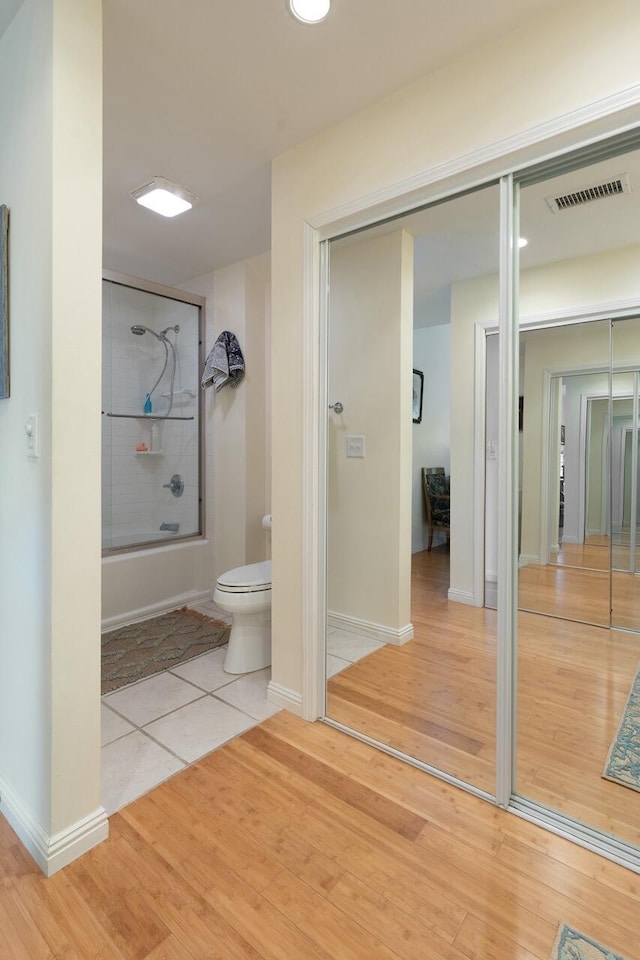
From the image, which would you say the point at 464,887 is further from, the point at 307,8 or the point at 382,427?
the point at 307,8

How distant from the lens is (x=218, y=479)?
12.3 feet

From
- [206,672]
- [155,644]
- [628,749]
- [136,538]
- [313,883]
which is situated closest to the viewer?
[313,883]

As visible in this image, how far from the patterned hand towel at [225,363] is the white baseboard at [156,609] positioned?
1.61 metres

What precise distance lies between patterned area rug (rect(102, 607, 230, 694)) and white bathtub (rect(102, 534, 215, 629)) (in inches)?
4.2

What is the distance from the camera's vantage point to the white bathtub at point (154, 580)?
10.5 ft

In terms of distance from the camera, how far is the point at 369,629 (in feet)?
7.57

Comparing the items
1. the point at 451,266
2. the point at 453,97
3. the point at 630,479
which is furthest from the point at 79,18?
the point at 630,479

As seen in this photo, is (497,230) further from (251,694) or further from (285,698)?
(251,694)

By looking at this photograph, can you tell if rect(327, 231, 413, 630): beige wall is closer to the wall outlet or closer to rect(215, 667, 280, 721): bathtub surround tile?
the wall outlet

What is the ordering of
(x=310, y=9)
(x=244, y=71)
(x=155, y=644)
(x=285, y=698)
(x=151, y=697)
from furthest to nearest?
(x=155, y=644) → (x=151, y=697) → (x=285, y=698) → (x=244, y=71) → (x=310, y=9)

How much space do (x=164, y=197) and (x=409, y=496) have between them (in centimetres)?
196

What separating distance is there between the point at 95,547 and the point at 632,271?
6.10 ft

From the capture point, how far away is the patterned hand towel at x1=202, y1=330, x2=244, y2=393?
11.5 ft

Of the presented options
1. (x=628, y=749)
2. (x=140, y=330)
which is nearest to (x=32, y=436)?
(x=628, y=749)
